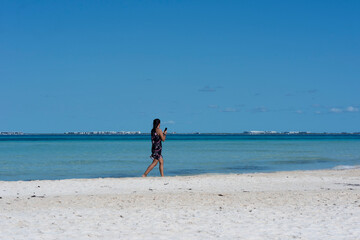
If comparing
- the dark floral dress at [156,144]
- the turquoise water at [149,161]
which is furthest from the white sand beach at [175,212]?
the turquoise water at [149,161]

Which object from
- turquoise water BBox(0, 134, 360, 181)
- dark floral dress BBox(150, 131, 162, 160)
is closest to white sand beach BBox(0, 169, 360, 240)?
dark floral dress BBox(150, 131, 162, 160)

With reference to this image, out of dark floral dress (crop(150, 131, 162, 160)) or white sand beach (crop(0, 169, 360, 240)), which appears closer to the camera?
white sand beach (crop(0, 169, 360, 240))

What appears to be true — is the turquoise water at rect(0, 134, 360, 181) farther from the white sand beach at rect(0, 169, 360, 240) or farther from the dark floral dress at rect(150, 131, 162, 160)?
the white sand beach at rect(0, 169, 360, 240)

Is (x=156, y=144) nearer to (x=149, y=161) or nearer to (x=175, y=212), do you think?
(x=175, y=212)

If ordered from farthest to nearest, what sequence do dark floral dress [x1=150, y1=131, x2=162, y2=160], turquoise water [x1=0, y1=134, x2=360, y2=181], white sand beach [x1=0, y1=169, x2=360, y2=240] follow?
1. turquoise water [x1=0, y1=134, x2=360, y2=181]
2. dark floral dress [x1=150, y1=131, x2=162, y2=160]
3. white sand beach [x1=0, y1=169, x2=360, y2=240]

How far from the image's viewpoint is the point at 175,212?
9938mm

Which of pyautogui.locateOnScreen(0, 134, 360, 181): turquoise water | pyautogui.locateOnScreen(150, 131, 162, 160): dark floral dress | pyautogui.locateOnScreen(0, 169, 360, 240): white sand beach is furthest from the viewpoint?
pyautogui.locateOnScreen(0, 134, 360, 181): turquoise water

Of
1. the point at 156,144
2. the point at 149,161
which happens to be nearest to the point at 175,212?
the point at 156,144

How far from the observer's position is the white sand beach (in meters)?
8.04

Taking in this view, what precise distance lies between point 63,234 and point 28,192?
20.3 ft

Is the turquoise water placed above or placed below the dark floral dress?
below

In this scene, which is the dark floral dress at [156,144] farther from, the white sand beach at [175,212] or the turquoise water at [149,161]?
the turquoise water at [149,161]

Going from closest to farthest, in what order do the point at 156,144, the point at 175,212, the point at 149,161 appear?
the point at 175,212 < the point at 156,144 < the point at 149,161

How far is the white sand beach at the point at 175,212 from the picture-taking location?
316 inches
